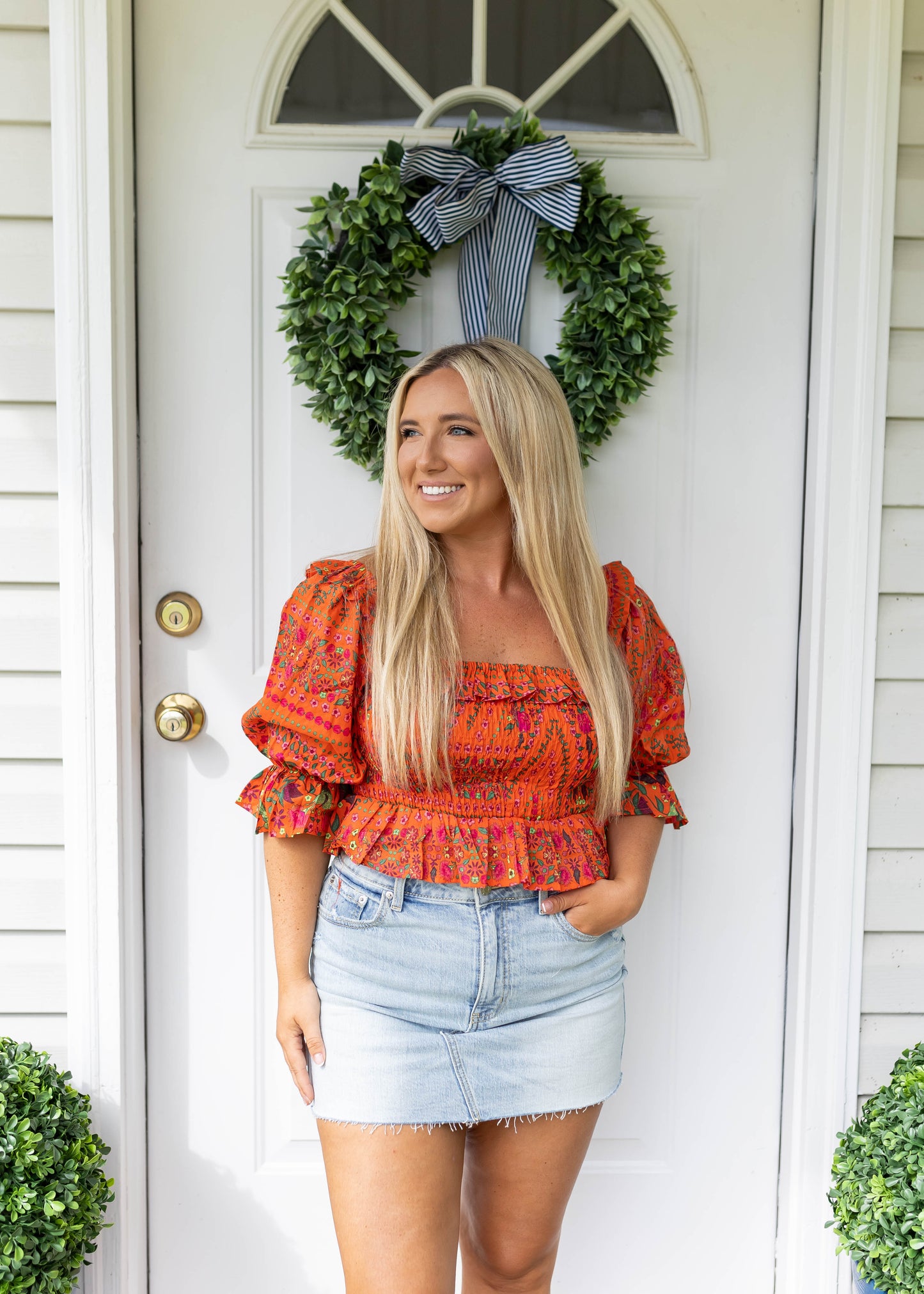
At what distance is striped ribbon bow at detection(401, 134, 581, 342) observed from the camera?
1.50m

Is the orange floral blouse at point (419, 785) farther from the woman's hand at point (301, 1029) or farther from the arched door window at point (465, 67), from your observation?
the arched door window at point (465, 67)

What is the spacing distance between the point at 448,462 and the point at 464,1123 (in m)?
0.83

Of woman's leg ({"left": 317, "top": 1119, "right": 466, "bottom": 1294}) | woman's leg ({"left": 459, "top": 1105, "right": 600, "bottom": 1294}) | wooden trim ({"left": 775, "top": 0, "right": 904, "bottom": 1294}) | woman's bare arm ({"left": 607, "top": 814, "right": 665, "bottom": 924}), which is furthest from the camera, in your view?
wooden trim ({"left": 775, "top": 0, "right": 904, "bottom": 1294})

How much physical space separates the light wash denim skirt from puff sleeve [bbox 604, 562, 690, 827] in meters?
0.26

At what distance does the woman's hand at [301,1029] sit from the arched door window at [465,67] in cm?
128

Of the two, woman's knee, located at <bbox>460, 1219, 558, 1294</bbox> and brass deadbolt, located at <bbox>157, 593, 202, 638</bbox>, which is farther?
brass deadbolt, located at <bbox>157, 593, 202, 638</bbox>

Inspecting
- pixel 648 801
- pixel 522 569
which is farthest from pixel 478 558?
pixel 648 801

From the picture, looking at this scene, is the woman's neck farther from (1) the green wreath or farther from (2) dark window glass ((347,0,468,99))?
(2) dark window glass ((347,0,468,99))

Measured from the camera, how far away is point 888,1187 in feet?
4.56

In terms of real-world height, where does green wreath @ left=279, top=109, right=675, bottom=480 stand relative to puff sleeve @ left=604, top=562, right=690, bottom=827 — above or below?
above

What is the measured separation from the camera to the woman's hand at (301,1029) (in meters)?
1.26

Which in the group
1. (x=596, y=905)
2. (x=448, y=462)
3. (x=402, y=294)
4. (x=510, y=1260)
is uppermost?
(x=402, y=294)

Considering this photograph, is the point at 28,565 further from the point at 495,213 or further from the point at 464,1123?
the point at 464,1123

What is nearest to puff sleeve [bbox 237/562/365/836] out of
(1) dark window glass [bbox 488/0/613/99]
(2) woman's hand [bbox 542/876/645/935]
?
(2) woman's hand [bbox 542/876/645/935]
